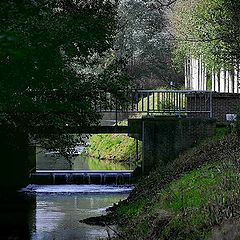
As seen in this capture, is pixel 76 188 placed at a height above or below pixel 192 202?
below

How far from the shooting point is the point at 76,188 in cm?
2767

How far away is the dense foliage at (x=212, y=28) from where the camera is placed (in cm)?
2803

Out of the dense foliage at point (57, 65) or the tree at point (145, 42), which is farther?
the tree at point (145, 42)

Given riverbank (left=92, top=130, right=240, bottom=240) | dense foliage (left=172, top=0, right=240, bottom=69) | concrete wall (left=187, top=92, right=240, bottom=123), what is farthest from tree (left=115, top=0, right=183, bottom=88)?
riverbank (left=92, top=130, right=240, bottom=240)

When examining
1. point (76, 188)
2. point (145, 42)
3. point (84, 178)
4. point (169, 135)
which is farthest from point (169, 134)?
point (145, 42)

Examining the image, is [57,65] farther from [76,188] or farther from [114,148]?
[114,148]

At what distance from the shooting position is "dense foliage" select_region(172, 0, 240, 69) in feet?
92.0

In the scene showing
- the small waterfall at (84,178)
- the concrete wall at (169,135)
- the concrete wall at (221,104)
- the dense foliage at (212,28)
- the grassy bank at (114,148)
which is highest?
the dense foliage at (212,28)

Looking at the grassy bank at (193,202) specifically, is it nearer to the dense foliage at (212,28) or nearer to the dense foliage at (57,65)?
the dense foliage at (57,65)

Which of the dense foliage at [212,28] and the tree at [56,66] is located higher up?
the dense foliage at [212,28]

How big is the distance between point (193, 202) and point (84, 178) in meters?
14.5

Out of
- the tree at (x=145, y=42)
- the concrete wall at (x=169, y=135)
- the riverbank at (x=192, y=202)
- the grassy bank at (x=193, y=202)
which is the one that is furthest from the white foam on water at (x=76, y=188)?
the tree at (x=145, y=42)

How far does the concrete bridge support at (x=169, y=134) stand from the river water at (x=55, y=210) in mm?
1694

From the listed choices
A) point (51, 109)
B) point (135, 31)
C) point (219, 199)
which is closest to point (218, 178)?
point (219, 199)
